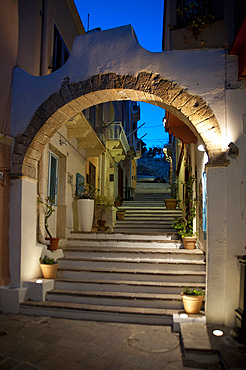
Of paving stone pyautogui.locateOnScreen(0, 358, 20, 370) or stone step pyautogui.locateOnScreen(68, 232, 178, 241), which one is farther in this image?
stone step pyautogui.locateOnScreen(68, 232, 178, 241)

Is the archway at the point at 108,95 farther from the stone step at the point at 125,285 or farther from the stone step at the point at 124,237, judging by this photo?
the stone step at the point at 124,237

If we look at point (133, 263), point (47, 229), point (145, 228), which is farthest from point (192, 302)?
point (145, 228)

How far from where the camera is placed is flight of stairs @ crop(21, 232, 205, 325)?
511cm

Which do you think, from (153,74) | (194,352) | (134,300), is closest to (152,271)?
(134,300)

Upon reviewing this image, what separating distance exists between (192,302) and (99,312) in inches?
59.0

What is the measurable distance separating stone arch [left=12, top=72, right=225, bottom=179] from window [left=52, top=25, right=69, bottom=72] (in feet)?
6.45

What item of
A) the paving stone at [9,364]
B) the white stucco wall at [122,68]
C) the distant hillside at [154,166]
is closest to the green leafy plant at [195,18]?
the white stucco wall at [122,68]

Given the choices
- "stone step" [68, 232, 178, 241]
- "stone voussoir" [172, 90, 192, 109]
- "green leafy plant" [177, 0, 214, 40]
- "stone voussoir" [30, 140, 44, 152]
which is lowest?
"stone step" [68, 232, 178, 241]

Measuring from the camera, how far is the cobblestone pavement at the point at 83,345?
3586 mm

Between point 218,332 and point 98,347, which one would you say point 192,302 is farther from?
point 98,347

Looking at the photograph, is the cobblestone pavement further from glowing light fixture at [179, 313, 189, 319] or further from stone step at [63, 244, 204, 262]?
stone step at [63, 244, 204, 262]

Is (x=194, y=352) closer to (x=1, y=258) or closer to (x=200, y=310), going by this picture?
(x=200, y=310)

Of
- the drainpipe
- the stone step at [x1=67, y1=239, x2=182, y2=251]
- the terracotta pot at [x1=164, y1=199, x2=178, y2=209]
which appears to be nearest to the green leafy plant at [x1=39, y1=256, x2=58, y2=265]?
the drainpipe

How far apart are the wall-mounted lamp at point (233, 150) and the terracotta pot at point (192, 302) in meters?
2.19
